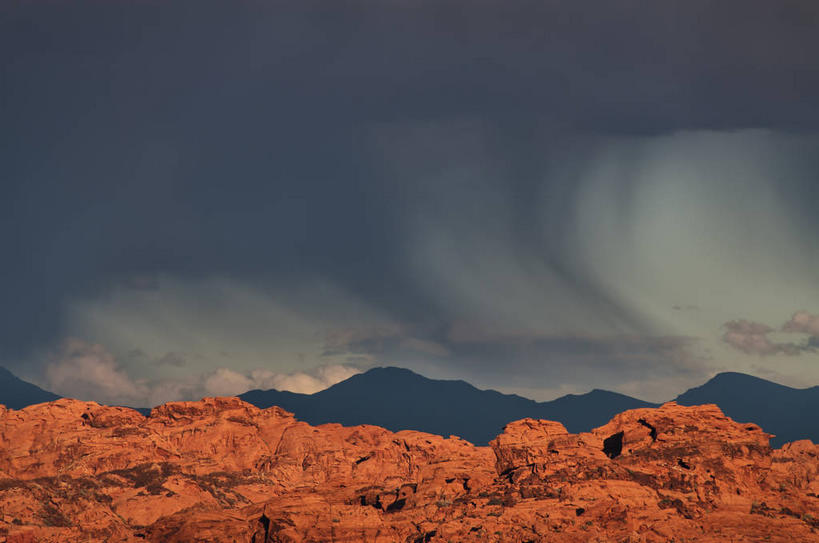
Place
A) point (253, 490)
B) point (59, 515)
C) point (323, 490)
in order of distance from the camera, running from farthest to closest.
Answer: point (253, 490) → point (59, 515) → point (323, 490)

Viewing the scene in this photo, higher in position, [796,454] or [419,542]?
[796,454]

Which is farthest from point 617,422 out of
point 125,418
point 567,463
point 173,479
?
point 125,418

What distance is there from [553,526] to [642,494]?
1321 cm

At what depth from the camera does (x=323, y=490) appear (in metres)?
121

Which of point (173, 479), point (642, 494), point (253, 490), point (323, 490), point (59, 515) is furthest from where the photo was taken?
point (253, 490)

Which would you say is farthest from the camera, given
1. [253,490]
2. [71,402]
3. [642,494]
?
[71,402]

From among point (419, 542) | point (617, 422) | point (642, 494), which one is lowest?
point (419, 542)

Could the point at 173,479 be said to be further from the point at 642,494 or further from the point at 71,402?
the point at 642,494

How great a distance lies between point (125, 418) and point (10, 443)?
22591 mm

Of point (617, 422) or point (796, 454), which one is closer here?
point (617, 422)

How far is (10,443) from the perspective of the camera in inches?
7003

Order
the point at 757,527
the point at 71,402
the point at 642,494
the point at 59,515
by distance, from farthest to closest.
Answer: the point at 71,402
the point at 59,515
the point at 642,494
the point at 757,527

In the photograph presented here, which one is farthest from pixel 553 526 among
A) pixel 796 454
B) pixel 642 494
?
pixel 796 454

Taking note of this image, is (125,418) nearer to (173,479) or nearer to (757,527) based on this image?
(173,479)
